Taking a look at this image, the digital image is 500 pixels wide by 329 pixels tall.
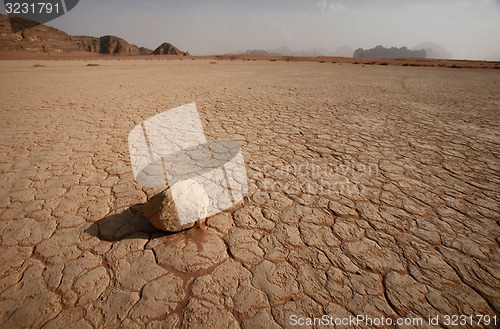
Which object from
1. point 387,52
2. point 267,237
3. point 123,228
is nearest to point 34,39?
point 123,228

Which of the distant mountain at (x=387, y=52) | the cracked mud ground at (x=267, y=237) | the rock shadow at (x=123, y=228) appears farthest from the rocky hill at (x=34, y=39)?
the distant mountain at (x=387, y=52)

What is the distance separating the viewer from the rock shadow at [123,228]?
5.31ft

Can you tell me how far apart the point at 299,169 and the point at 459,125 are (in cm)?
355

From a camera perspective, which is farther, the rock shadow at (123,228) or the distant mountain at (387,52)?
the distant mountain at (387,52)

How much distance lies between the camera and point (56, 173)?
236cm

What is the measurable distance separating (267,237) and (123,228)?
1.09 m

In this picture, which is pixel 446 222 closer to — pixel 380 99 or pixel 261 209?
pixel 261 209

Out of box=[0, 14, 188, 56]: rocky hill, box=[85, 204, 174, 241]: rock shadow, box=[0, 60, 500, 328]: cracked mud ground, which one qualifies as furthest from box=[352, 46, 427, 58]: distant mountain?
box=[85, 204, 174, 241]: rock shadow

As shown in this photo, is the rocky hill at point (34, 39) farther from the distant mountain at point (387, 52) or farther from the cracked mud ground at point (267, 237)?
the distant mountain at point (387, 52)

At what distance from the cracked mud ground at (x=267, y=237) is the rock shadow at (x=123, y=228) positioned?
0.03ft

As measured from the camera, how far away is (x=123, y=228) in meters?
1.68

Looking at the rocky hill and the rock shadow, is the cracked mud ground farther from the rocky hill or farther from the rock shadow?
the rocky hill

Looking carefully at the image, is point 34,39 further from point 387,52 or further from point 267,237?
point 387,52

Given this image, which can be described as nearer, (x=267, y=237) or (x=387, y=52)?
(x=267, y=237)
